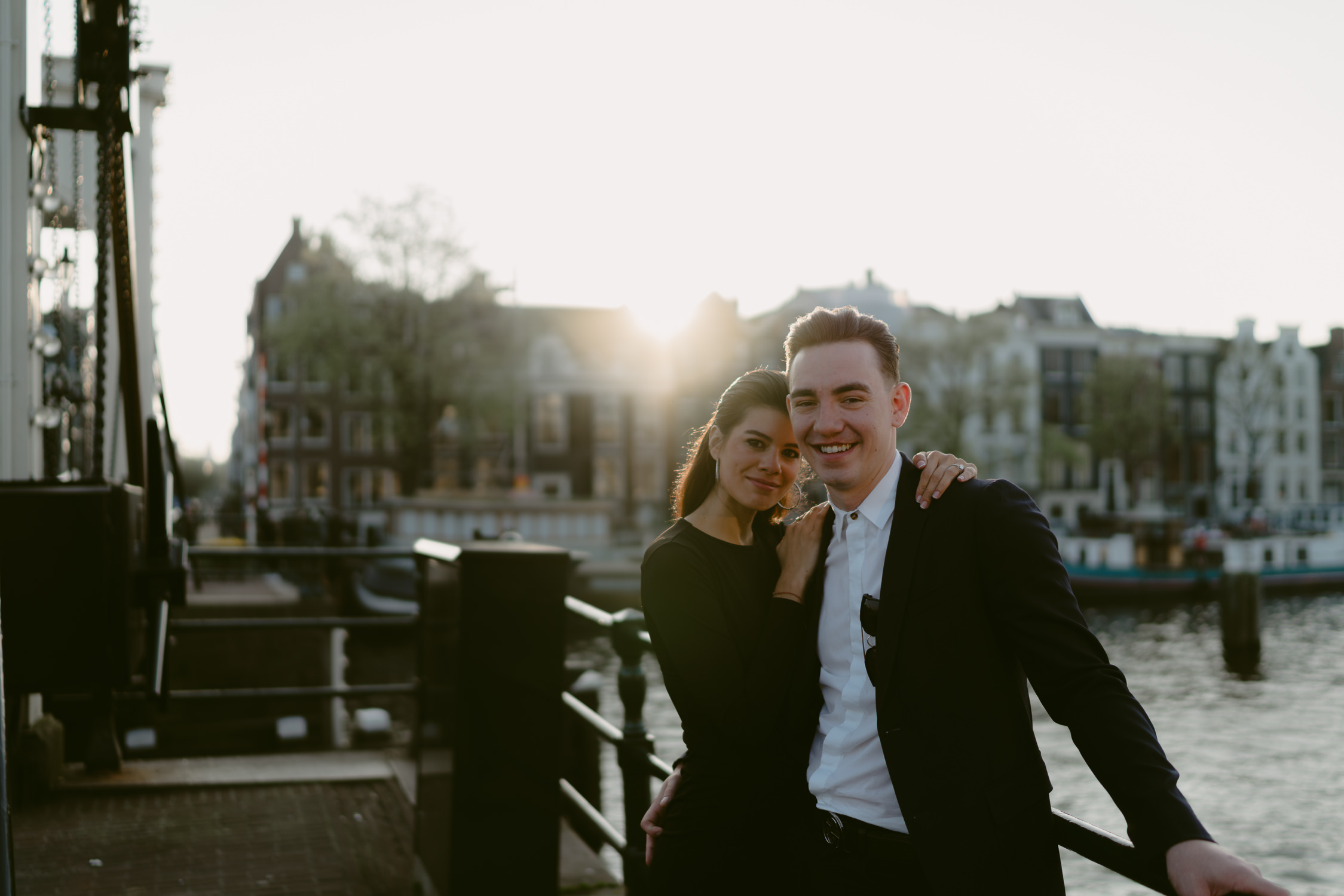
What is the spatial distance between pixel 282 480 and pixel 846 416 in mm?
43957

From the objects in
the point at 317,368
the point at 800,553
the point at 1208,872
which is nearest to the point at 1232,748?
the point at 800,553

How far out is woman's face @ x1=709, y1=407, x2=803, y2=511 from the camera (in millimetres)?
2195

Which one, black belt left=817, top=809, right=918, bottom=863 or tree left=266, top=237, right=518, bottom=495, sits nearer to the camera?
black belt left=817, top=809, right=918, bottom=863

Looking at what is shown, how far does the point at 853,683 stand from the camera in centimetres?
176

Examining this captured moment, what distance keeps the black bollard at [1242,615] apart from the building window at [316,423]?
3190cm

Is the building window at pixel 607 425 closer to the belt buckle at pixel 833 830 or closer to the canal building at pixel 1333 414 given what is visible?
the canal building at pixel 1333 414

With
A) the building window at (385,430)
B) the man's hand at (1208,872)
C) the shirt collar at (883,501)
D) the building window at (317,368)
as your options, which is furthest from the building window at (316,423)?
the man's hand at (1208,872)

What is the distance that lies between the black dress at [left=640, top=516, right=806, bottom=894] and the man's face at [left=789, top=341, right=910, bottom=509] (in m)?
0.26

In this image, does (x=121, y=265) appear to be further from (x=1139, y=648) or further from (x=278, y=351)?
(x=278, y=351)

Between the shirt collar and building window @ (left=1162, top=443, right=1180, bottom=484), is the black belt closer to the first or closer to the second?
the shirt collar

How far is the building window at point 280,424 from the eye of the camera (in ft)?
139

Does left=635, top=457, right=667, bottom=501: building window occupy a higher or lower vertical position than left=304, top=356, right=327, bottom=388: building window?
lower

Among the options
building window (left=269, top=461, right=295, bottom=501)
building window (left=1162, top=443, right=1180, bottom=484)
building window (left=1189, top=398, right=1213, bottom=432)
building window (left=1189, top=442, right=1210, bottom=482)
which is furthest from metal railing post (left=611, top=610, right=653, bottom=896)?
building window (left=1189, top=442, right=1210, bottom=482)

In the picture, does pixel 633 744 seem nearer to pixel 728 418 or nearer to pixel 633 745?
pixel 633 745
